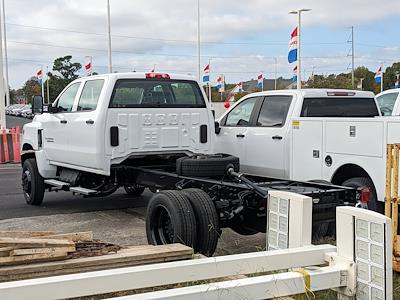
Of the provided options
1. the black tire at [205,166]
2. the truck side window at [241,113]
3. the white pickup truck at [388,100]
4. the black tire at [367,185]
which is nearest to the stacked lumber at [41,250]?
the black tire at [205,166]

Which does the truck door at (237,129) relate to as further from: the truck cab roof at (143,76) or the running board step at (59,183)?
the running board step at (59,183)

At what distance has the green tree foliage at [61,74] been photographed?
85625 millimetres

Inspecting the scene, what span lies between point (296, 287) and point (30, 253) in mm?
2045

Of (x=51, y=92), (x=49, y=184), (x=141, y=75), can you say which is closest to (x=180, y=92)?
(x=141, y=75)

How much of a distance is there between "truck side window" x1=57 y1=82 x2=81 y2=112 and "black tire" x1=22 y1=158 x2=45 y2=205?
3.77 ft

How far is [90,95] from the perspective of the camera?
26.7 feet

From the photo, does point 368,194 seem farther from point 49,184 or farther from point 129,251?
point 49,184

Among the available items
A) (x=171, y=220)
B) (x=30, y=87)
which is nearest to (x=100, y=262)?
(x=171, y=220)

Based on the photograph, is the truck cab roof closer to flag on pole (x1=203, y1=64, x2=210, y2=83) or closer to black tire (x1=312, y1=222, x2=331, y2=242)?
black tire (x1=312, y1=222, x2=331, y2=242)

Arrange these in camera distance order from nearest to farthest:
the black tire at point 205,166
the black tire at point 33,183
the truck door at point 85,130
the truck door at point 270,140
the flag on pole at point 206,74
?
the black tire at point 205,166 < the truck door at point 85,130 < the truck door at point 270,140 < the black tire at point 33,183 < the flag on pole at point 206,74

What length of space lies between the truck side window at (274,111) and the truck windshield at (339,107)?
0.29 m


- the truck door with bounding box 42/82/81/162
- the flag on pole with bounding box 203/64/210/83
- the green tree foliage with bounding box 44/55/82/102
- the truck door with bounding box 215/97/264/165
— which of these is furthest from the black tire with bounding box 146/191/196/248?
the green tree foliage with bounding box 44/55/82/102

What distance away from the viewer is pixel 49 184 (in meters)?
9.04

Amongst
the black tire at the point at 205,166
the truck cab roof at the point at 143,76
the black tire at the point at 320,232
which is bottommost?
the black tire at the point at 320,232
